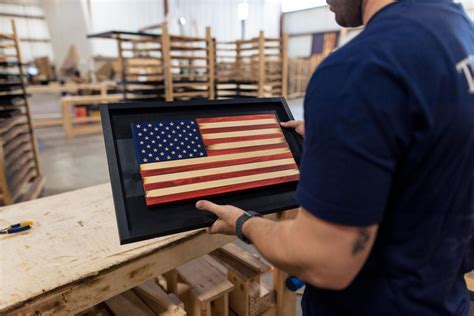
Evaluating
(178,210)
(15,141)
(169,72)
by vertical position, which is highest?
(169,72)

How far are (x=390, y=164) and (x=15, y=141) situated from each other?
3609 mm

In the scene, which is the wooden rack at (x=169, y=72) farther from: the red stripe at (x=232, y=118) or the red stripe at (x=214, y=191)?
the red stripe at (x=214, y=191)

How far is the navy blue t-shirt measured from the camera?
1.74ft

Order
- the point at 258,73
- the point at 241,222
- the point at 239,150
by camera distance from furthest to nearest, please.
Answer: the point at 258,73 → the point at 239,150 → the point at 241,222

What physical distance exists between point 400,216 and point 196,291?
105cm

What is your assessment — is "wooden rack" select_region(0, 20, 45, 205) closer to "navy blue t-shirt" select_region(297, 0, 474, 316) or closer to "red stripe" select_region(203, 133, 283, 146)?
"red stripe" select_region(203, 133, 283, 146)

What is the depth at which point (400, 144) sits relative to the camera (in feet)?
1.82

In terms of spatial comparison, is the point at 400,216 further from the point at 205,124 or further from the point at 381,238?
the point at 205,124

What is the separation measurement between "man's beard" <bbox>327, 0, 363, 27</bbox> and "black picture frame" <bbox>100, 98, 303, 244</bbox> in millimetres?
585

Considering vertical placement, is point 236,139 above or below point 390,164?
below

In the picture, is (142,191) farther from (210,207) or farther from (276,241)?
(276,241)

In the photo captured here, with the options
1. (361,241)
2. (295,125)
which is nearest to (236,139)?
(295,125)

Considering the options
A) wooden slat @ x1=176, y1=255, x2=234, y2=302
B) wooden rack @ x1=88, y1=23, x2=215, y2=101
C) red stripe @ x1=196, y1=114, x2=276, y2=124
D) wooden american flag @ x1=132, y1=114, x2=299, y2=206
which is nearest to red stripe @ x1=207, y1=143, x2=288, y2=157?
wooden american flag @ x1=132, y1=114, x2=299, y2=206

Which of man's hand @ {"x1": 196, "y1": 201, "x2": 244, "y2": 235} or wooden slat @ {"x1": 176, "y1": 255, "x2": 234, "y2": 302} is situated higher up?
man's hand @ {"x1": 196, "y1": 201, "x2": 244, "y2": 235}
